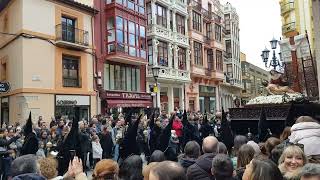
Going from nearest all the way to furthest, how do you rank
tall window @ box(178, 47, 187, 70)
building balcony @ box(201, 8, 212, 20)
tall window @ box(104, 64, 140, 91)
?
tall window @ box(104, 64, 140, 91) < tall window @ box(178, 47, 187, 70) < building balcony @ box(201, 8, 212, 20)

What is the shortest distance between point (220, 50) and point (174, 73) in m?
12.3

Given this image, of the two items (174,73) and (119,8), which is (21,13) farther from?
(174,73)

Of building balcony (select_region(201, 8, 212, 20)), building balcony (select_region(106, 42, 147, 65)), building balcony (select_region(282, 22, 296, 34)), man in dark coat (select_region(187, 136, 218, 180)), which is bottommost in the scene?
man in dark coat (select_region(187, 136, 218, 180))

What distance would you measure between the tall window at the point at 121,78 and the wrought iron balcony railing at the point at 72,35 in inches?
114

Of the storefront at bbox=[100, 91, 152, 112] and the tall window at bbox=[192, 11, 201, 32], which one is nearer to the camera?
the storefront at bbox=[100, 91, 152, 112]

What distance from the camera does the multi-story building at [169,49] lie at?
3064 cm

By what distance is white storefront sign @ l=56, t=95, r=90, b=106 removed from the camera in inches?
883

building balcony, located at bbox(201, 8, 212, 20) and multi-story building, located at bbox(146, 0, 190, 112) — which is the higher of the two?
building balcony, located at bbox(201, 8, 212, 20)

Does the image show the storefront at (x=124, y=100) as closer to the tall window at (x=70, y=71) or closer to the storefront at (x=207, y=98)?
the tall window at (x=70, y=71)

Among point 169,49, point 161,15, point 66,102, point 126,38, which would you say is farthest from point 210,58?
point 66,102

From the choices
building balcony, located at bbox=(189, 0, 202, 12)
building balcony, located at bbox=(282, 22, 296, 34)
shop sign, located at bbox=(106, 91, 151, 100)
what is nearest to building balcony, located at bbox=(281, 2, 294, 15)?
building balcony, located at bbox=(282, 22, 296, 34)

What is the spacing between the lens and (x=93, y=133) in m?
13.4

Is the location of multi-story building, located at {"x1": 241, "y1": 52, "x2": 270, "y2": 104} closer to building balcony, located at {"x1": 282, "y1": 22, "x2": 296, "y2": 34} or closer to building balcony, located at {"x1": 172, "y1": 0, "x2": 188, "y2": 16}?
building balcony, located at {"x1": 172, "y1": 0, "x2": 188, "y2": 16}

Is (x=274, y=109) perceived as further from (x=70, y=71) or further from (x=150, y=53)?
(x=150, y=53)
